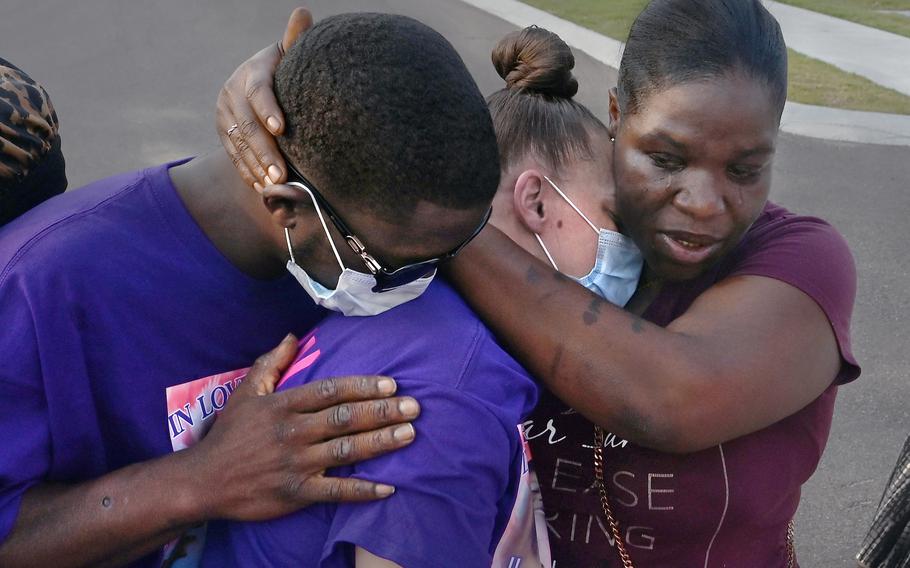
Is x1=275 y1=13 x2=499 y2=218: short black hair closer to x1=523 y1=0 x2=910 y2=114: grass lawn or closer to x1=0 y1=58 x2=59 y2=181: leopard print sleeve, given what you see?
x1=0 y1=58 x2=59 y2=181: leopard print sleeve

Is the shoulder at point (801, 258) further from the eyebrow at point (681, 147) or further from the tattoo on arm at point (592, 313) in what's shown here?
the tattoo on arm at point (592, 313)

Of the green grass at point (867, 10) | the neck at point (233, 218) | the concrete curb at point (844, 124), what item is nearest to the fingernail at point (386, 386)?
the neck at point (233, 218)

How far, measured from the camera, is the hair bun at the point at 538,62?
6.88 feet

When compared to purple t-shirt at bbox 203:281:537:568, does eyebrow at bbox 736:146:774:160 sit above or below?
above

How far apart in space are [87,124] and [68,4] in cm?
407

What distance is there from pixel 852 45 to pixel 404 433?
10.6m

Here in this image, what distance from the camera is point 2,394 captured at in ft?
5.28

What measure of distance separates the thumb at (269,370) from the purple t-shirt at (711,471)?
505mm

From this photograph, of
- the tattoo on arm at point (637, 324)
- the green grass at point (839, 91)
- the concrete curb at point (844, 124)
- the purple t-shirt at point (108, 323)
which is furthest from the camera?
the green grass at point (839, 91)

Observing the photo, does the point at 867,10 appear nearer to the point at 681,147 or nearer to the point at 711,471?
the point at 681,147

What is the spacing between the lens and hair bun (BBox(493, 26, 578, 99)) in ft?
6.88

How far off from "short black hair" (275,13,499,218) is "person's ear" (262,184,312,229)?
0.04 metres

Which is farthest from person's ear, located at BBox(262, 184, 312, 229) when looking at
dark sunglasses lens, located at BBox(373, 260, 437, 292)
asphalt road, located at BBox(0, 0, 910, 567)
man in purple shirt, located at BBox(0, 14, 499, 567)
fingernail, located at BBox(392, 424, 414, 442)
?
asphalt road, located at BBox(0, 0, 910, 567)

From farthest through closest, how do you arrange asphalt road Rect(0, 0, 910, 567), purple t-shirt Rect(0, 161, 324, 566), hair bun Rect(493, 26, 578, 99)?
asphalt road Rect(0, 0, 910, 567), hair bun Rect(493, 26, 578, 99), purple t-shirt Rect(0, 161, 324, 566)
